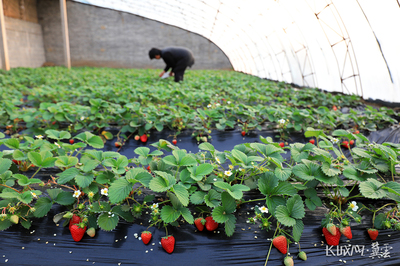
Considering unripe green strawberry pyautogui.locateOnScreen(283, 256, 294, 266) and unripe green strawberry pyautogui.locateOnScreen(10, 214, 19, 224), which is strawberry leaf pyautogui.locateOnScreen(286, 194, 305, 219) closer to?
unripe green strawberry pyautogui.locateOnScreen(283, 256, 294, 266)

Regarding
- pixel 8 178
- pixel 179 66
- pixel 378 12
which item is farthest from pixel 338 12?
pixel 8 178

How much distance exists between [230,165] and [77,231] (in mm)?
1063

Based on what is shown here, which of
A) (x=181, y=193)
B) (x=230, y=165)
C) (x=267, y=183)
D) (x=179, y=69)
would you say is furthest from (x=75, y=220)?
(x=179, y=69)

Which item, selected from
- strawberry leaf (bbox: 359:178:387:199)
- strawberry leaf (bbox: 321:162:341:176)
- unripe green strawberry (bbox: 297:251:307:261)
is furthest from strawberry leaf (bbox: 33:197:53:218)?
strawberry leaf (bbox: 359:178:387:199)

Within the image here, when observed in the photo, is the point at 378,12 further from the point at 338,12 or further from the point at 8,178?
the point at 8,178

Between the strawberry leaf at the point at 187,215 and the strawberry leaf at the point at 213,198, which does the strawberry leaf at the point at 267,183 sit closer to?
the strawberry leaf at the point at 213,198

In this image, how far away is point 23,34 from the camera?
16.1 meters

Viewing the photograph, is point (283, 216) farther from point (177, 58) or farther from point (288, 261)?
point (177, 58)

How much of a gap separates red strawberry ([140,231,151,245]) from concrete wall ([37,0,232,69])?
62.3 ft

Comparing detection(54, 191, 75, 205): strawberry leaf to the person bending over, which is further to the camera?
the person bending over

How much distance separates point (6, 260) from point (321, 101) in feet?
19.7

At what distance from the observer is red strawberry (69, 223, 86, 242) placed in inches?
58.8

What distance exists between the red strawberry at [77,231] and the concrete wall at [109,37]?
62.1 ft

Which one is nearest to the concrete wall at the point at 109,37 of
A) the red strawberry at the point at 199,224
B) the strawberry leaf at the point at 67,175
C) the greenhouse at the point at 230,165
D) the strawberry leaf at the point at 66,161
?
the greenhouse at the point at 230,165
